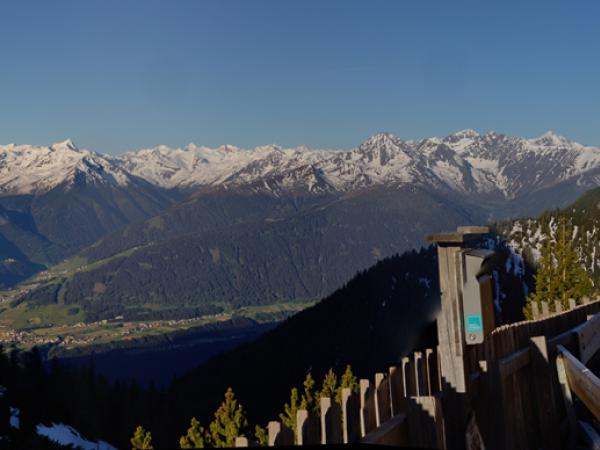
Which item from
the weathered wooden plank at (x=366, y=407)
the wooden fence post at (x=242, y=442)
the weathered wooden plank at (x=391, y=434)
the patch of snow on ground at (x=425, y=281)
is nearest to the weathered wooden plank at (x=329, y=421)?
the weathered wooden plank at (x=391, y=434)

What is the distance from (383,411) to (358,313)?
594 ft

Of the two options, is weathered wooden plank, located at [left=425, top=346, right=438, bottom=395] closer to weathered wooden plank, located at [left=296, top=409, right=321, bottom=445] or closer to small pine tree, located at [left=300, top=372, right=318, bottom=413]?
weathered wooden plank, located at [left=296, top=409, right=321, bottom=445]

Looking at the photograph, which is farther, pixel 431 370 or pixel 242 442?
pixel 431 370

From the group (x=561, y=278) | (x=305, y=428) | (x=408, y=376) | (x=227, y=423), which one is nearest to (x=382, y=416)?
(x=408, y=376)

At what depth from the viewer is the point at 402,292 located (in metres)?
194

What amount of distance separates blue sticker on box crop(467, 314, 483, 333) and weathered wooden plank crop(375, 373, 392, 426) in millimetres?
1338

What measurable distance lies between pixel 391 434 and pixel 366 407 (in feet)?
1.03

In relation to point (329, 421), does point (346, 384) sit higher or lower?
lower

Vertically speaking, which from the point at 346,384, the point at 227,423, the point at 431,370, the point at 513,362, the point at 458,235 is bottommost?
the point at 227,423

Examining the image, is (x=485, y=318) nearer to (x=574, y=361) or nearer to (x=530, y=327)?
(x=574, y=361)

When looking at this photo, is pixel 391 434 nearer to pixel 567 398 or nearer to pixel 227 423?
pixel 567 398

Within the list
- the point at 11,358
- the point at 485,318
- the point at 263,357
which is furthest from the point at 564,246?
the point at 263,357

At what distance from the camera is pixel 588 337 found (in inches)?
379

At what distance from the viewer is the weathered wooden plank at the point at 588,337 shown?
9109 mm
